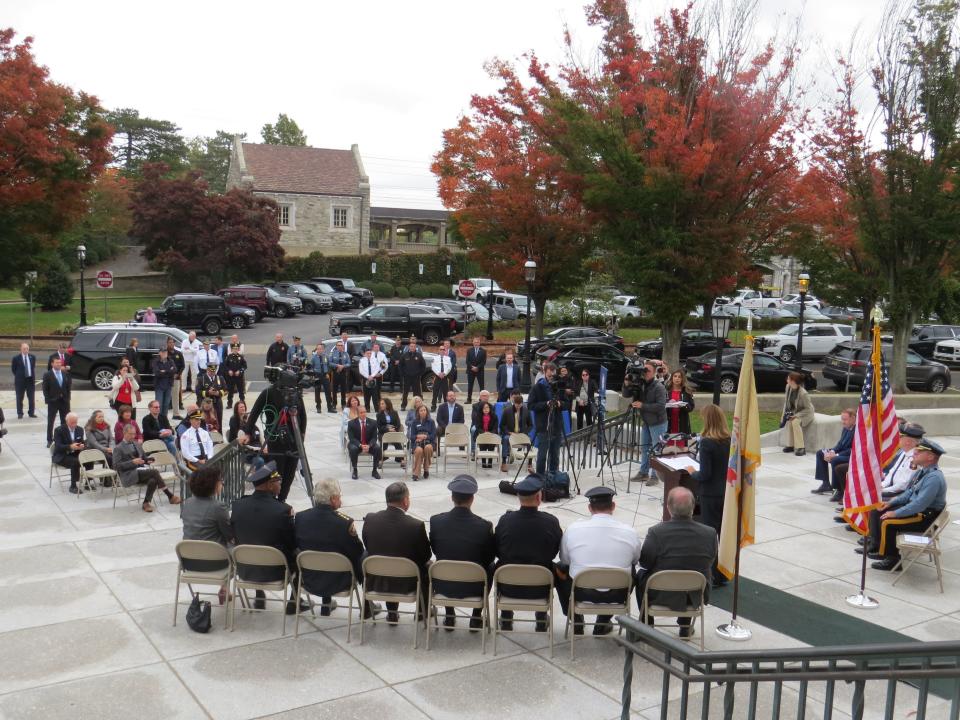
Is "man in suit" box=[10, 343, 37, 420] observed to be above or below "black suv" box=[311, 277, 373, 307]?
below

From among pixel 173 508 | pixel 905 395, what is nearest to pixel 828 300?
pixel 905 395

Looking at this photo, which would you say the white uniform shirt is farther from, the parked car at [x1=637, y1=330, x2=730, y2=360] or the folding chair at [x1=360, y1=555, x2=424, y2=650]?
the parked car at [x1=637, y1=330, x2=730, y2=360]

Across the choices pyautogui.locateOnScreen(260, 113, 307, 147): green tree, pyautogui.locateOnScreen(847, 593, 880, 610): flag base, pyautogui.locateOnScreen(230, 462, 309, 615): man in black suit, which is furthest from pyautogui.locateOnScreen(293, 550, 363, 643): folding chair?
pyautogui.locateOnScreen(260, 113, 307, 147): green tree

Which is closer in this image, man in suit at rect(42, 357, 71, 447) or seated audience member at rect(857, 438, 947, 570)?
seated audience member at rect(857, 438, 947, 570)

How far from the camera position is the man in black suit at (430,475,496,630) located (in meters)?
7.38

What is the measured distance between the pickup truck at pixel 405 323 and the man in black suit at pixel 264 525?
27015 mm

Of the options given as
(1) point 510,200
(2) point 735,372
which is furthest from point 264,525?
(1) point 510,200

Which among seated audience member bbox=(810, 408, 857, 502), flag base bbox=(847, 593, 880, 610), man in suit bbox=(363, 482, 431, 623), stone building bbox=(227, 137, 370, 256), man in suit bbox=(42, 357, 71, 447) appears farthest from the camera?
stone building bbox=(227, 137, 370, 256)

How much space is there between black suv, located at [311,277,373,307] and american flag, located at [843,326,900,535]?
4602cm

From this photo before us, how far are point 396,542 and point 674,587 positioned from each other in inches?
95.4

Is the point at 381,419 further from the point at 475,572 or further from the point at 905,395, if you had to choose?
the point at 905,395

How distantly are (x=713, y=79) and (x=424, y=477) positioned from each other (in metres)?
14.4

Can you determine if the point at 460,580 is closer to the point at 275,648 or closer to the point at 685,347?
the point at 275,648

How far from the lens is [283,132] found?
88.7 m
